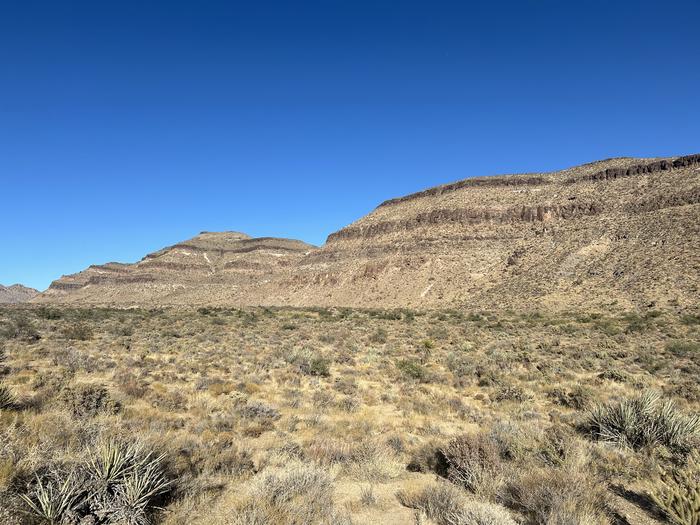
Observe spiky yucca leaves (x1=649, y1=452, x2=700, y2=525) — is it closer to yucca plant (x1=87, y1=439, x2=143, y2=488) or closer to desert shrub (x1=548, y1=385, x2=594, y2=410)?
desert shrub (x1=548, y1=385, x2=594, y2=410)

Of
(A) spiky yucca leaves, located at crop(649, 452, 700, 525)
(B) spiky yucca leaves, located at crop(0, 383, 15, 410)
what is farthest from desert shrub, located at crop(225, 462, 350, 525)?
(B) spiky yucca leaves, located at crop(0, 383, 15, 410)

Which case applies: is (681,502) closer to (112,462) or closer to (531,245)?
(112,462)

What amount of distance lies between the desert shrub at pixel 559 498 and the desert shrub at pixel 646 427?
2068mm

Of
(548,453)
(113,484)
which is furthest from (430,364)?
(113,484)

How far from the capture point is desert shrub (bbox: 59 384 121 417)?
23.1 ft

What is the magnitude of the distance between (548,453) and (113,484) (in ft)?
19.5

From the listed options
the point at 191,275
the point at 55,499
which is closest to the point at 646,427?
the point at 55,499

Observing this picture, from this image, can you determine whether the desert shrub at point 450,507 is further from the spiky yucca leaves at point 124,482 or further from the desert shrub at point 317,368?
the desert shrub at point 317,368

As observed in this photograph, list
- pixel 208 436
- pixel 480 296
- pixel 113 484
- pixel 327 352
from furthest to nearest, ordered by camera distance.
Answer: pixel 480 296
pixel 327 352
pixel 208 436
pixel 113 484

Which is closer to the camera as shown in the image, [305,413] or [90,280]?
[305,413]

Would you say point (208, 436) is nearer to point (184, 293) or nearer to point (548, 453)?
point (548, 453)

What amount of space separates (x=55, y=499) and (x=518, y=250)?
5691 centimetres

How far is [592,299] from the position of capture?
1430 inches

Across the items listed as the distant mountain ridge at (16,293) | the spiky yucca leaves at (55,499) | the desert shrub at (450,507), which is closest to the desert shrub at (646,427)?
the desert shrub at (450,507)
